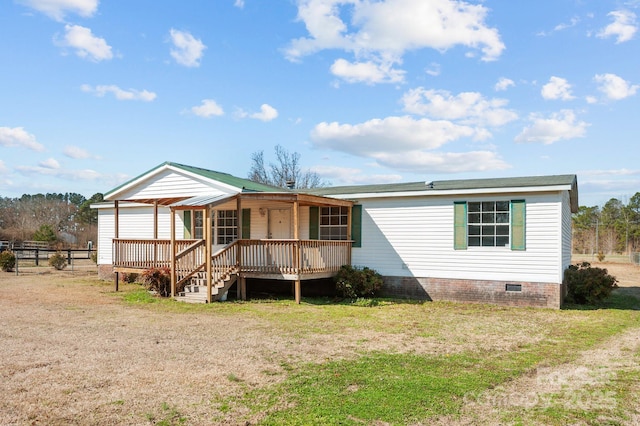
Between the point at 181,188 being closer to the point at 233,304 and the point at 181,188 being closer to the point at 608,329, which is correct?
the point at 233,304

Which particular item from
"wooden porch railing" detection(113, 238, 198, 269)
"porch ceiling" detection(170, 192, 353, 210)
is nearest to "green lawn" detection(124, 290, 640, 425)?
"porch ceiling" detection(170, 192, 353, 210)

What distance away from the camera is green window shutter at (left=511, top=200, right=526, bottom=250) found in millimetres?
12797

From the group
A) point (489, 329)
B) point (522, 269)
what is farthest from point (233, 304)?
point (522, 269)

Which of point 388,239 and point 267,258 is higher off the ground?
point 388,239

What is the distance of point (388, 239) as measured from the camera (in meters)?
14.6

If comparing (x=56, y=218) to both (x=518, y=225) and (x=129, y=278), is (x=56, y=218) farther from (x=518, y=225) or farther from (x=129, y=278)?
(x=518, y=225)

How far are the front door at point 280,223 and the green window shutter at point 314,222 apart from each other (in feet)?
2.46

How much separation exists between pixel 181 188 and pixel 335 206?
4.63 meters

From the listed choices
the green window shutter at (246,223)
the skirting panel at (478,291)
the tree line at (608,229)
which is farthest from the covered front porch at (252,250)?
the tree line at (608,229)

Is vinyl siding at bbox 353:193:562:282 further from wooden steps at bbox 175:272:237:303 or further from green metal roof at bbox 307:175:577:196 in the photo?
wooden steps at bbox 175:272:237:303

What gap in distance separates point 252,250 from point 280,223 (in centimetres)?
276

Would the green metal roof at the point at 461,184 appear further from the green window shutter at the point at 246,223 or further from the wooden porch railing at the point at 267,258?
the green window shutter at the point at 246,223

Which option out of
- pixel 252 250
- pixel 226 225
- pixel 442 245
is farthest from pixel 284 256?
pixel 226 225

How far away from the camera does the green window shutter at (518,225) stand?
12.8m
